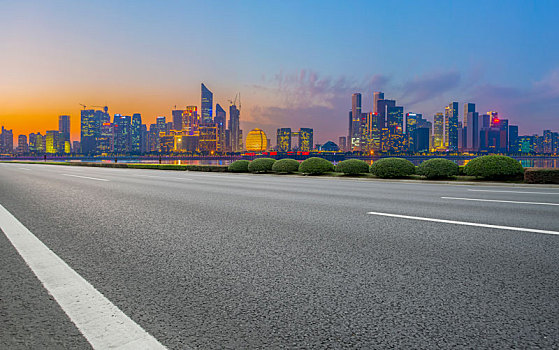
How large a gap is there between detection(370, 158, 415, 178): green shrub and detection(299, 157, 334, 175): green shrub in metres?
4.35

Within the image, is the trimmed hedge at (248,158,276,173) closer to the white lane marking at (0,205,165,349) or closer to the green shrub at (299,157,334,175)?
the green shrub at (299,157,334,175)

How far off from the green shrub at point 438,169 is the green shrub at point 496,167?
3.04 ft

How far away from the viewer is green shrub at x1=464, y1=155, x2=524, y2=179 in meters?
18.0

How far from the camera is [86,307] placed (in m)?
2.67

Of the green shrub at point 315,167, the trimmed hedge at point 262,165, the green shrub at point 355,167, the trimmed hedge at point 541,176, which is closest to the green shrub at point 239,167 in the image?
the trimmed hedge at point 262,165

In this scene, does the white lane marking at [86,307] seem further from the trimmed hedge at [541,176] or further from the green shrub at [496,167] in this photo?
the green shrub at [496,167]

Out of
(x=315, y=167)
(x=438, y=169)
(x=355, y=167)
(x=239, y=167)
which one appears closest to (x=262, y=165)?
(x=239, y=167)

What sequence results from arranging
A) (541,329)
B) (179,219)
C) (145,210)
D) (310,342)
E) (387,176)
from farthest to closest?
(387,176) → (145,210) → (179,219) → (541,329) → (310,342)

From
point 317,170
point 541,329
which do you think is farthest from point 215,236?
point 317,170

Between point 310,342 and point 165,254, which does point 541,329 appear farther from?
point 165,254

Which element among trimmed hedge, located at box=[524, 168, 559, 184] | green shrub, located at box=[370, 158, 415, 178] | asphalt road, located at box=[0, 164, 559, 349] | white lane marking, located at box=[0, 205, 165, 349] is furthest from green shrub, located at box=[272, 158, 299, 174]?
white lane marking, located at box=[0, 205, 165, 349]

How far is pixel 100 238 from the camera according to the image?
5.12m

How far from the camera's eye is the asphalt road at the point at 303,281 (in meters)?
2.25

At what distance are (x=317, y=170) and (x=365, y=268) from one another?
2097 centimetres
